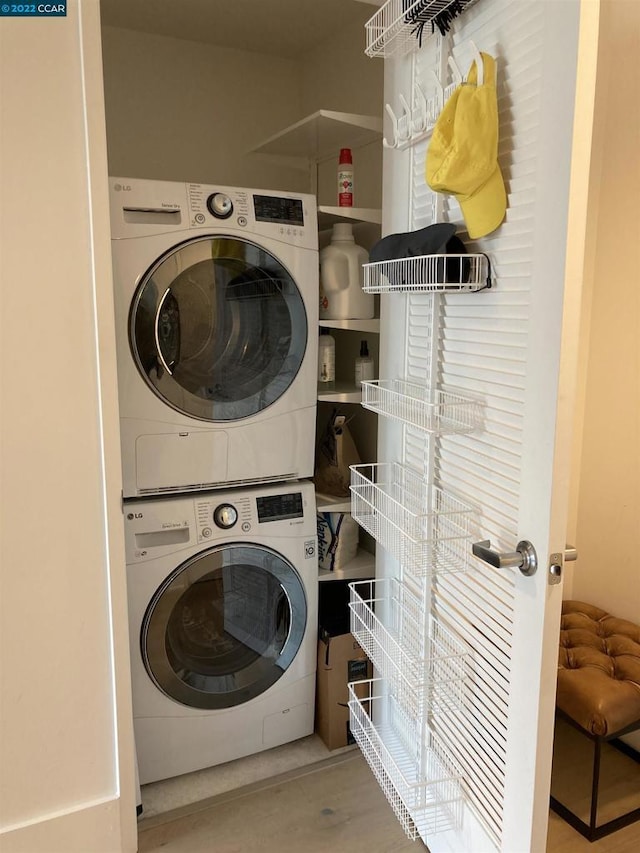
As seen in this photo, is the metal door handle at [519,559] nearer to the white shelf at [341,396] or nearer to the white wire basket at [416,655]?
the white wire basket at [416,655]

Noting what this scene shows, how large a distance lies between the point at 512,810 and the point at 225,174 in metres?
2.27

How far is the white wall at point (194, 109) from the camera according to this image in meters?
2.38

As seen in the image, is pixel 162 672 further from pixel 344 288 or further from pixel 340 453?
pixel 344 288

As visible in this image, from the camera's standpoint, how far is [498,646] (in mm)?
1337

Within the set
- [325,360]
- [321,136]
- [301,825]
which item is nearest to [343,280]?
[325,360]

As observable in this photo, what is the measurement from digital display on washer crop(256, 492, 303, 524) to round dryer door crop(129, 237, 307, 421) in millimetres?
267

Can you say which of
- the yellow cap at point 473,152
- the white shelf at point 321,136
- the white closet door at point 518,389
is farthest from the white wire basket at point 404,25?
the white shelf at point 321,136

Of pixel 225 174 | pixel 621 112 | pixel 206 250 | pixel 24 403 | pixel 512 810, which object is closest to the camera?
pixel 512 810

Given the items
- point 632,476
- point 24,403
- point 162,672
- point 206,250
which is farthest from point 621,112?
point 162,672

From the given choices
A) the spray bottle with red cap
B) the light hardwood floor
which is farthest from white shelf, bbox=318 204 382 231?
the light hardwood floor

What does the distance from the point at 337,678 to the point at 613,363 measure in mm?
1292

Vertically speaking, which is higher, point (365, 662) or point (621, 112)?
point (621, 112)

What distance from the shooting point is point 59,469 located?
1.57m

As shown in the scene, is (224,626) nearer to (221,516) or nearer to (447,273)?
(221,516)
